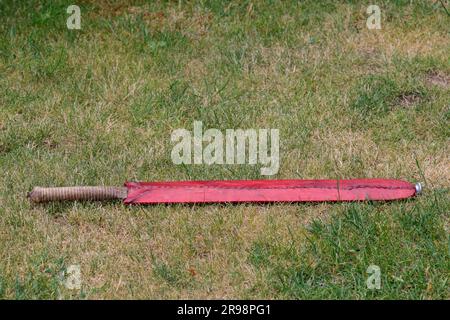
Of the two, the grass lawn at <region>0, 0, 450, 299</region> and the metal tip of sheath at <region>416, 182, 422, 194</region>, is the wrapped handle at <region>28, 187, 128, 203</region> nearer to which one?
the grass lawn at <region>0, 0, 450, 299</region>

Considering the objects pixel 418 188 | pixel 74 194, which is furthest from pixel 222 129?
pixel 418 188

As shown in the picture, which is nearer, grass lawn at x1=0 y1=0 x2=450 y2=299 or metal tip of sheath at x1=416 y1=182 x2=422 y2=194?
grass lawn at x1=0 y1=0 x2=450 y2=299

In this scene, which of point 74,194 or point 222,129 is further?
point 222,129

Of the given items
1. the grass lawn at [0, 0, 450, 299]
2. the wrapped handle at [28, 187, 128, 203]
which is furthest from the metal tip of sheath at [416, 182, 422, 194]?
the wrapped handle at [28, 187, 128, 203]

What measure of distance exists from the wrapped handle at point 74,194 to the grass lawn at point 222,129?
61 mm

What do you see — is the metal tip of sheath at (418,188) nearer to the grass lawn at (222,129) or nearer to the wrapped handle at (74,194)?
the grass lawn at (222,129)

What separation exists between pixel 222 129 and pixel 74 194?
1.12 meters

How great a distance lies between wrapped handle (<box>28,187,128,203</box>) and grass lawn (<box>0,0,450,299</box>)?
6cm

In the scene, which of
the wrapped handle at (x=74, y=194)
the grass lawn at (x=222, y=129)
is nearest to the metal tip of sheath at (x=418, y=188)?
the grass lawn at (x=222, y=129)

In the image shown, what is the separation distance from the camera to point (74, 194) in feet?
13.8

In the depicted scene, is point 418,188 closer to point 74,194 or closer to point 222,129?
point 222,129

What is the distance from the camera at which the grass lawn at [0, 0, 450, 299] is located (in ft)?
12.4
